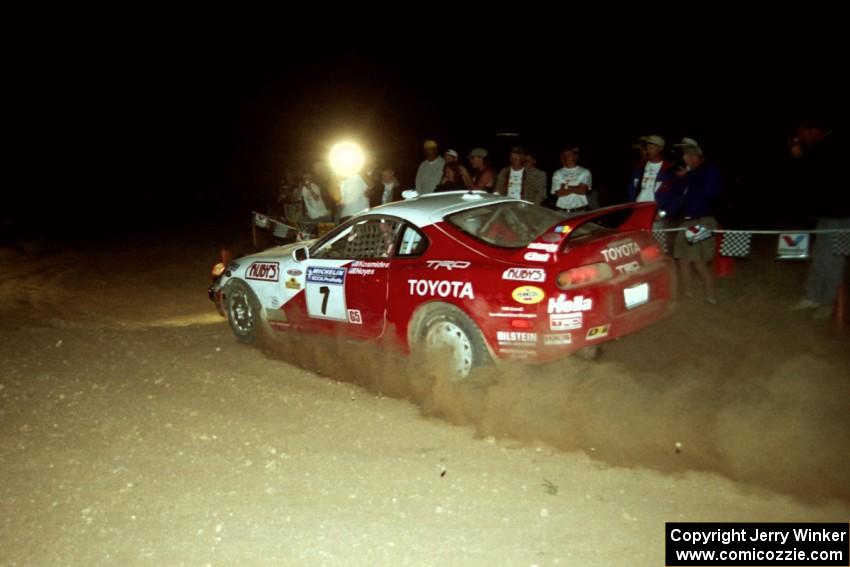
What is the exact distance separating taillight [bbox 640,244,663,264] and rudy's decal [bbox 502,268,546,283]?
3.49 feet

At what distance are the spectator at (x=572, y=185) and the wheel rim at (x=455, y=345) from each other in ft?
13.8

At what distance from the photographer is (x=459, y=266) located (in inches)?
214

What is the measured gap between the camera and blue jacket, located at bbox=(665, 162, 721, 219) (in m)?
7.84

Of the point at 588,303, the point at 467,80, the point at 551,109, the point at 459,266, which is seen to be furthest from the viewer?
the point at 467,80

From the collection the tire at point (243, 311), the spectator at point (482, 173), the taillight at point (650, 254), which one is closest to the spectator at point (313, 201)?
the spectator at point (482, 173)

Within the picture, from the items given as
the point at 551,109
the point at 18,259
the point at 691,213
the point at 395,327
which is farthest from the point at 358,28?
the point at 395,327

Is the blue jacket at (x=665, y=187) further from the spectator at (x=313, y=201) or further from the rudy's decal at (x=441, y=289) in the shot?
the spectator at (x=313, y=201)

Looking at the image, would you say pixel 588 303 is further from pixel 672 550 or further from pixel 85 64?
pixel 85 64

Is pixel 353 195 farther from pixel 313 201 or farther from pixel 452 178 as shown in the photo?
pixel 452 178

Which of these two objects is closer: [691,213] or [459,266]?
[459,266]

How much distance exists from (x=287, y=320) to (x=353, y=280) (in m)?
1.03

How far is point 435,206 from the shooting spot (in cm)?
604

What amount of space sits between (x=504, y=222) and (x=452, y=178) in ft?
13.7

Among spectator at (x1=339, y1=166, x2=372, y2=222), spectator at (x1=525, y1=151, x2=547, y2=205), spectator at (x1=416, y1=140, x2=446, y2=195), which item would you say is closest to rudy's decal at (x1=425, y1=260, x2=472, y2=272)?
spectator at (x1=525, y1=151, x2=547, y2=205)
